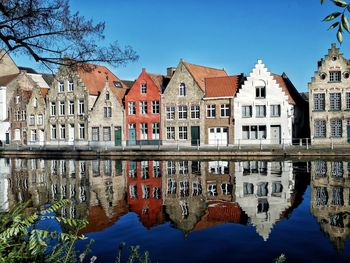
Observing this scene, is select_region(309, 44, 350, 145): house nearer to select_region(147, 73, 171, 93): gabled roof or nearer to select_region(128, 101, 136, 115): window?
select_region(147, 73, 171, 93): gabled roof

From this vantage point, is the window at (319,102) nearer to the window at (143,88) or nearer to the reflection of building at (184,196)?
the window at (143,88)

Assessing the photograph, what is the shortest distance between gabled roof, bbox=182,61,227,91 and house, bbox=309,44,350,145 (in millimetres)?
12414

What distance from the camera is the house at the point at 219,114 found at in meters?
44.9

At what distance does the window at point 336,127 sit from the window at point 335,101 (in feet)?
4.11

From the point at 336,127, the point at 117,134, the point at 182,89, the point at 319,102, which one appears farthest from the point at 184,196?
the point at 117,134

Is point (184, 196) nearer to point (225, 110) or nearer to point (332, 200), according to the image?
point (332, 200)

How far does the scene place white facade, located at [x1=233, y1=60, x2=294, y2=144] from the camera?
4291 centimetres

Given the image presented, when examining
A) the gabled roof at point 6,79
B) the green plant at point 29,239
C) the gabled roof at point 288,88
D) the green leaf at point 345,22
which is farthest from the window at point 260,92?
the green leaf at point 345,22

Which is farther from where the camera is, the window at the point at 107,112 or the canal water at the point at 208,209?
the window at the point at 107,112

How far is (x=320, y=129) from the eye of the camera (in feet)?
138

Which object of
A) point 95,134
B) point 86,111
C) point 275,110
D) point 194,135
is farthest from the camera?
point 86,111

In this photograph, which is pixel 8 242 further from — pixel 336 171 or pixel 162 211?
pixel 336 171

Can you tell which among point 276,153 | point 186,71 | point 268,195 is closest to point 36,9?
point 268,195

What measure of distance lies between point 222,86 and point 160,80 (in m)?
8.56
